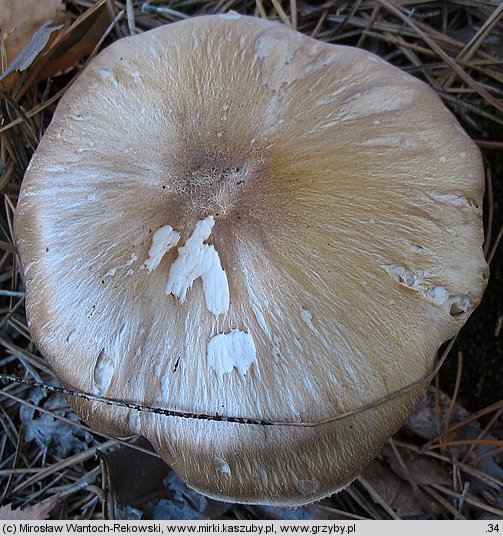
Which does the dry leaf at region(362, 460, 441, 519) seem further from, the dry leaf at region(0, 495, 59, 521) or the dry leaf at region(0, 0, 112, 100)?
the dry leaf at region(0, 0, 112, 100)

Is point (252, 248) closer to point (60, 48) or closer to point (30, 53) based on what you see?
point (30, 53)

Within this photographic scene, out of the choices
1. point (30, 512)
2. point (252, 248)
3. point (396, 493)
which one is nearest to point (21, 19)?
point (252, 248)

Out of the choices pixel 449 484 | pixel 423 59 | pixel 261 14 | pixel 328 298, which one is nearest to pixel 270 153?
pixel 328 298

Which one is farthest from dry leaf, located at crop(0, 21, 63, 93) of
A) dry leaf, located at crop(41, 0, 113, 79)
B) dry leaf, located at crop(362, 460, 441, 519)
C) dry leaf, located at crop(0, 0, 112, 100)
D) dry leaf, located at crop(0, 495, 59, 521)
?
dry leaf, located at crop(362, 460, 441, 519)

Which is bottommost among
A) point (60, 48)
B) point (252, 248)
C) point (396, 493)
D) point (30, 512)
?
point (30, 512)

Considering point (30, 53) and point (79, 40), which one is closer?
point (30, 53)

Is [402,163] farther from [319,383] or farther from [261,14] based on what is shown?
[261,14]

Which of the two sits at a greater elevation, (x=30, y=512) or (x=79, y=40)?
(x=79, y=40)
